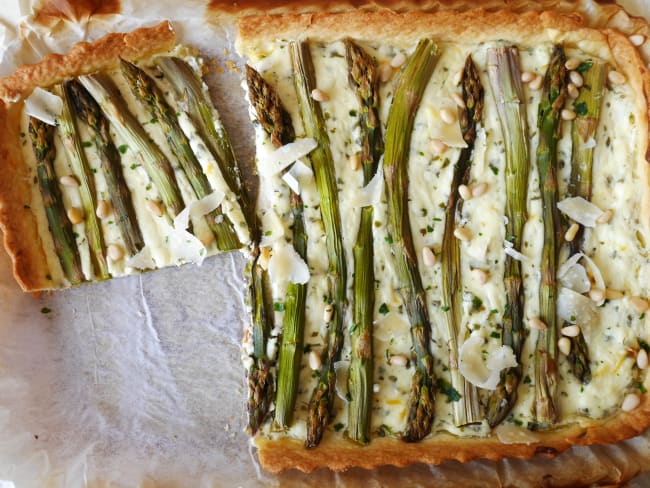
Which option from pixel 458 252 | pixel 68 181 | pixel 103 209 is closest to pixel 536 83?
pixel 458 252

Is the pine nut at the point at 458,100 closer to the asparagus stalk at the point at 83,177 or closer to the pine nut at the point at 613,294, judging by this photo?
the pine nut at the point at 613,294

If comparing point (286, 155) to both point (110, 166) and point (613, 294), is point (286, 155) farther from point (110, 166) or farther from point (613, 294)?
point (613, 294)

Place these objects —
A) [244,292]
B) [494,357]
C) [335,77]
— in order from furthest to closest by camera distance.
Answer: [244,292] → [335,77] → [494,357]

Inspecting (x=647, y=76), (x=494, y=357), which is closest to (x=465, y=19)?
(x=647, y=76)

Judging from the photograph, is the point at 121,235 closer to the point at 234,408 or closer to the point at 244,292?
the point at 244,292

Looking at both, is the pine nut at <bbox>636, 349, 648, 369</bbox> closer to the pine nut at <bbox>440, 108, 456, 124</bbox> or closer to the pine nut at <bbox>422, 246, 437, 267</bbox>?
the pine nut at <bbox>422, 246, 437, 267</bbox>

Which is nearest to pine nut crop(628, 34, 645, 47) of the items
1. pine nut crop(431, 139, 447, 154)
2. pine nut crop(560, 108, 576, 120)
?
pine nut crop(560, 108, 576, 120)
